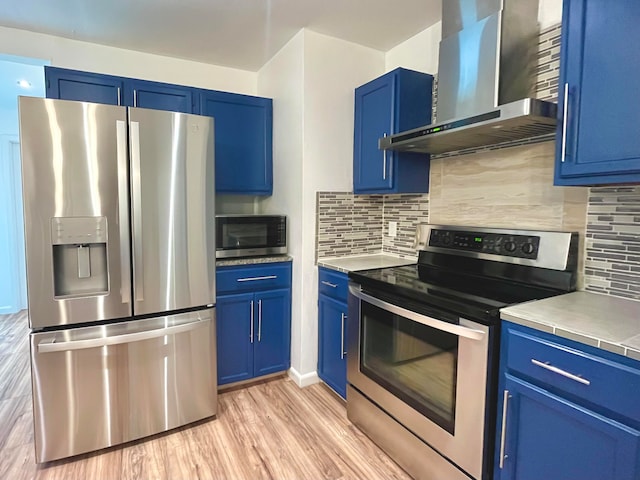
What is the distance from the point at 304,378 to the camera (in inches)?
99.1

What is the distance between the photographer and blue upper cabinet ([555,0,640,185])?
1.16 metres

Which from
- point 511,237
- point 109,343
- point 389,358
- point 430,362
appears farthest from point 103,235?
point 511,237

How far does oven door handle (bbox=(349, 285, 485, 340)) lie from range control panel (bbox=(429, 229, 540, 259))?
59cm

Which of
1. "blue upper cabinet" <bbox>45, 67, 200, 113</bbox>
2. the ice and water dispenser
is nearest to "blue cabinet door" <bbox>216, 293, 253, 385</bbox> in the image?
the ice and water dispenser

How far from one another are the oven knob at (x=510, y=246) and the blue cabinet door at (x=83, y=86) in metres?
2.53

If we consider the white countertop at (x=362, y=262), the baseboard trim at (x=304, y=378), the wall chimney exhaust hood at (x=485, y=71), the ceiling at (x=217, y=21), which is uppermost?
the ceiling at (x=217, y=21)

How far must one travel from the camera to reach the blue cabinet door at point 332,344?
223cm

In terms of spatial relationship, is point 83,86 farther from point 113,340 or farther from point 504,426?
point 504,426

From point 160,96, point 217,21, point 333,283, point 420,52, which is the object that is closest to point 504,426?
point 333,283

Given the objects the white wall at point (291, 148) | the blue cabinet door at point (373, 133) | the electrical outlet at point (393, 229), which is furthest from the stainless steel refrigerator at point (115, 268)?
the electrical outlet at point (393, 229)

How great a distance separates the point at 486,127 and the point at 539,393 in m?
1.05

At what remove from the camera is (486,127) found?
152cm

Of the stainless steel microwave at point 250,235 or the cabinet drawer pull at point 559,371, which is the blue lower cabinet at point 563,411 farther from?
the stainless steel microwave at point 250,235

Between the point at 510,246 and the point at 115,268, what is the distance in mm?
1970
